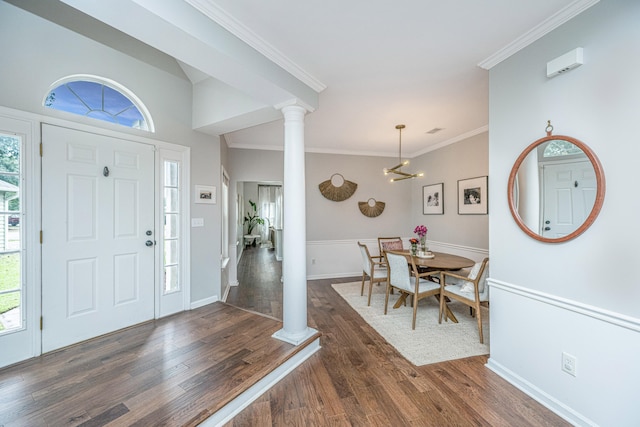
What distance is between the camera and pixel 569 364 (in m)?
1.64

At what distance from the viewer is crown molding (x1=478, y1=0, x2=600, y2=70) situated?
154 cm

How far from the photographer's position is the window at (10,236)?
1.94 metres

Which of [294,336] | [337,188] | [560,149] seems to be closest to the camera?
[560,149]

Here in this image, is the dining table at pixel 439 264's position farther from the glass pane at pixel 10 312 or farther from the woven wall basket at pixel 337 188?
the glass pane at pixel 10 312

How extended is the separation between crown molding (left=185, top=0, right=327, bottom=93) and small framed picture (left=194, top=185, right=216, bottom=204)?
185cm

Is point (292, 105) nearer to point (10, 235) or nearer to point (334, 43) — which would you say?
point (334, 43)

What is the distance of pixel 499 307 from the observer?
208 centimetres

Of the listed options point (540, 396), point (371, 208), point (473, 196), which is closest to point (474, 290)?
point (540, 396)

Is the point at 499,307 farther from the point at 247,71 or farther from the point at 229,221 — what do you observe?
the point at 229,221

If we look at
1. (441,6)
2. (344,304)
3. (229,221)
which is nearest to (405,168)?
(344,304)

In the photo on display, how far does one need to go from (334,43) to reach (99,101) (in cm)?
232

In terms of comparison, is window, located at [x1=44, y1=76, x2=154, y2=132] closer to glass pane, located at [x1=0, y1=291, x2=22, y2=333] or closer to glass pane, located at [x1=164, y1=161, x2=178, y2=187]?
glass pane, located at [x1=164, y1=161, x2=178, y2=187]

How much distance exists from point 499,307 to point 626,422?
0.81m

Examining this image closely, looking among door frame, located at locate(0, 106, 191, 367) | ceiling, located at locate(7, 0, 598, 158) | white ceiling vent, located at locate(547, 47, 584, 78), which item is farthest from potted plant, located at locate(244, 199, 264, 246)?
white ceiling vent, located at locate(547, 47, 584, 78)
